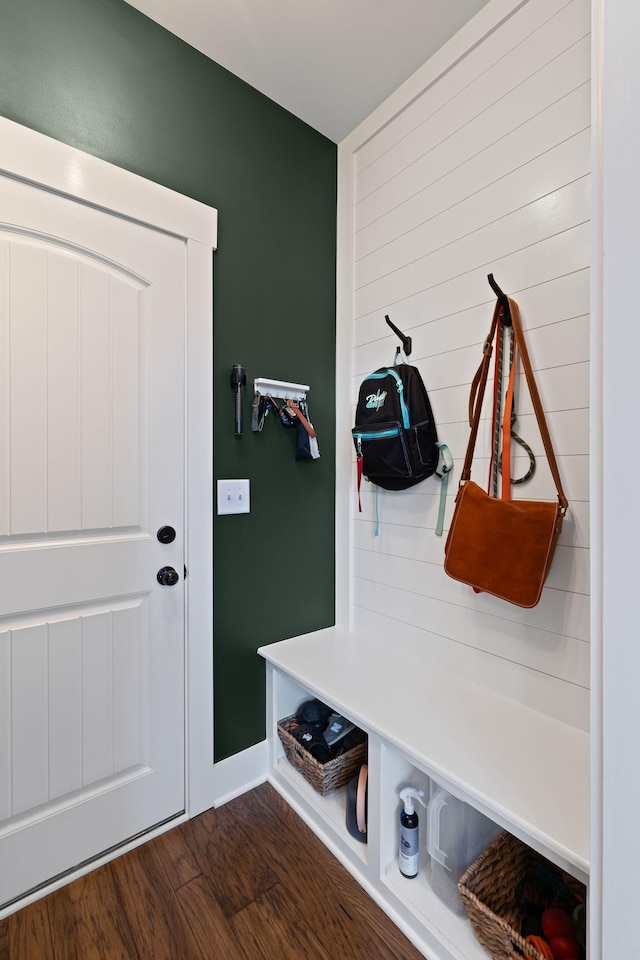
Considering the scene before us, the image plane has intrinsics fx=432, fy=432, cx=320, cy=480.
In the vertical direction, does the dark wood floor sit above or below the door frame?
below

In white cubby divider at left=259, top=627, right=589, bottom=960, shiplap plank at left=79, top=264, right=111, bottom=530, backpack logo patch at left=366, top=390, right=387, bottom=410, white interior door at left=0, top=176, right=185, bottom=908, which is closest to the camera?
white cubby divider at left=259, top=627, right=589, bottom=960

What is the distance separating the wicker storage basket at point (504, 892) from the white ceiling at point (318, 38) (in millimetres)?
2526

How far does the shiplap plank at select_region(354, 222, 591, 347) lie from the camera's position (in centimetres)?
120

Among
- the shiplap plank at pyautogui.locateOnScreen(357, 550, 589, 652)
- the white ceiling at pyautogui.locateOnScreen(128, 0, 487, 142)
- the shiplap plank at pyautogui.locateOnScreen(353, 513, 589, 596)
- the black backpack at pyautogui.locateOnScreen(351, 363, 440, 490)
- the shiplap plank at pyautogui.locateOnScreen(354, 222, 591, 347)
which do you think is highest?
the white ceiling at pyautogui.locateOnScreen(128, 0, 487, 142)

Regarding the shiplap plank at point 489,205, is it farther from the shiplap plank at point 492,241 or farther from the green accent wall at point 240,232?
the green accent wall at point 240,232

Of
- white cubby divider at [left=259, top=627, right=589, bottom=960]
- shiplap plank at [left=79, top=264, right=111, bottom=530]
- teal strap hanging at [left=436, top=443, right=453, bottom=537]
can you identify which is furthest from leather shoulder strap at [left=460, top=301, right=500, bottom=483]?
shiplap plank at [left=79, top=264, right=111, bottom=530]

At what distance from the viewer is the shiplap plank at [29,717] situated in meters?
1.23

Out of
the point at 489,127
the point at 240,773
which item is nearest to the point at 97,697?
the point at 240,773

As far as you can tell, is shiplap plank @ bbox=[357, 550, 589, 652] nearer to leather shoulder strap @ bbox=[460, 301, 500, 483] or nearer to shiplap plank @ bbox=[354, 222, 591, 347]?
leather shoulder strap @ bbox=[460, 301, 500, 483]

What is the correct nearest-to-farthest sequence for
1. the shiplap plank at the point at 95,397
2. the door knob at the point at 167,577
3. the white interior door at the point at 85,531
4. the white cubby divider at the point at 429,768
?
the white cubby divider at the point at 429,768
the white interior door at the point at 85,531
the shiplap plank at the point at 95,397
the door knob at the point at 167,577

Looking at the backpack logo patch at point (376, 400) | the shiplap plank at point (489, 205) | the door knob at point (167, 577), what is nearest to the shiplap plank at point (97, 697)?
the door knob at point (167, 577)

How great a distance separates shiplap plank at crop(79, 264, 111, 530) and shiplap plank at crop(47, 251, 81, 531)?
19 mm

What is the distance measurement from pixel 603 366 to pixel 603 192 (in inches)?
10.2

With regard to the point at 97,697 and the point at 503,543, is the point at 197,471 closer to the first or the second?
the point at 97,697
